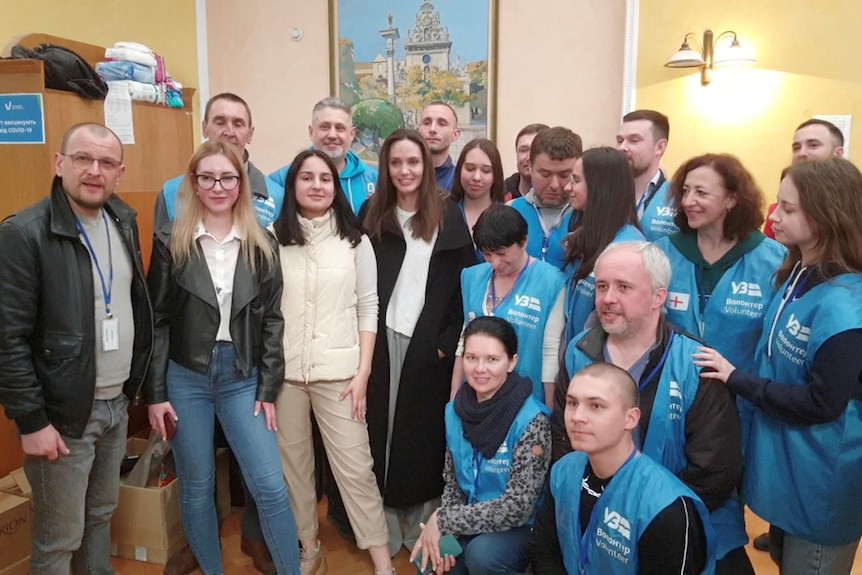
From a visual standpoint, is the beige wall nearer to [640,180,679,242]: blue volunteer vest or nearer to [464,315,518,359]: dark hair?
[640,180,679,242]: blue volunteer vest

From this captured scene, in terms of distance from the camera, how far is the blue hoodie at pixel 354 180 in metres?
2.93

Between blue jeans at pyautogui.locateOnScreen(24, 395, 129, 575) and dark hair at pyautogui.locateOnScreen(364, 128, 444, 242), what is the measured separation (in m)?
1.10

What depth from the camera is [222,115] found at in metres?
2.78

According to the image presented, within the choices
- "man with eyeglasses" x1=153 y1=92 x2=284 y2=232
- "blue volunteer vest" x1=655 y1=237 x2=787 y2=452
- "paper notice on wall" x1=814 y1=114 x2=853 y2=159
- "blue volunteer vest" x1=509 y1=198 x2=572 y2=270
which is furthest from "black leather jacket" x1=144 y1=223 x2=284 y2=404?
"paper notice on wall" x1=814 y1=114 x2=853 y2=159

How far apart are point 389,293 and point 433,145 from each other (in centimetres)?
99

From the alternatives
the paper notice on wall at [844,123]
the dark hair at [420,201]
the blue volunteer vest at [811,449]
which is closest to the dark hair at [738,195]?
the blue volunteer vest at [811,449]

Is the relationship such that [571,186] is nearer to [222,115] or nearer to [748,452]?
[748,452]

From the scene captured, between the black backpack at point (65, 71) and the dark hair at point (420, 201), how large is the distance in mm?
1816

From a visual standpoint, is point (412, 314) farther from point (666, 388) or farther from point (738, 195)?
point (738, 195)

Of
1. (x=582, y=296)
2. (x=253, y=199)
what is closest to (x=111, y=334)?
(x=253, y=199)

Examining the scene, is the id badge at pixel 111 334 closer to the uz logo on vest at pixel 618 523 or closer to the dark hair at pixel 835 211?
the uz logo on vest at pixel 618 523

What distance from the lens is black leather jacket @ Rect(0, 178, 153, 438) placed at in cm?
182

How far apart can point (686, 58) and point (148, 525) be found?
382 centimetres

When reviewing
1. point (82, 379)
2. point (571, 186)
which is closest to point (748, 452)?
point (571, 186)
